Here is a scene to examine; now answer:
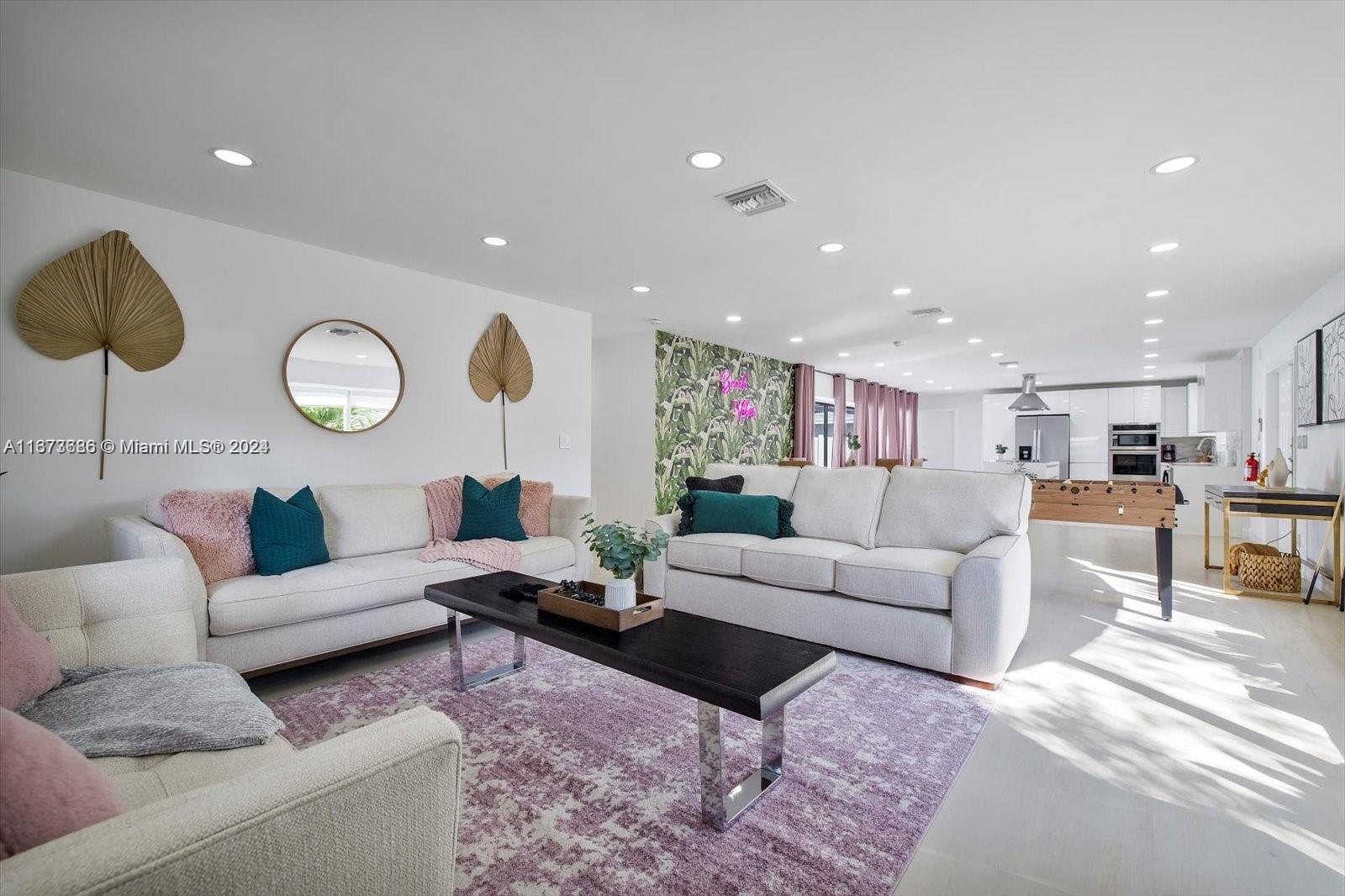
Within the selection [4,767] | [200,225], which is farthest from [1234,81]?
[200,225]

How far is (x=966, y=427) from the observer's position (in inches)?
506

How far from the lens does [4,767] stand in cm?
71

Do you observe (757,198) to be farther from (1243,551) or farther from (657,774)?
(1243,551)

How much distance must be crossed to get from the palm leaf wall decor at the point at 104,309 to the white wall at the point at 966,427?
505 inches

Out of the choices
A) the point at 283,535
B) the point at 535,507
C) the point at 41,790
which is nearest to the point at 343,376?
the point at 283,535

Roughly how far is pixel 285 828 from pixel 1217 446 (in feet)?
40.3

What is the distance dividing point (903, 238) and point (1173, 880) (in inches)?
122

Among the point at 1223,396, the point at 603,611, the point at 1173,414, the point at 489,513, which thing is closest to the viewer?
the point at 603,611

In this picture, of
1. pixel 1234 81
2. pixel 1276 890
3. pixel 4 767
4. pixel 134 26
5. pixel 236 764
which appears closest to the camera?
pixel 4 767

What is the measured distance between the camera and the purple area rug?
62.4 inches

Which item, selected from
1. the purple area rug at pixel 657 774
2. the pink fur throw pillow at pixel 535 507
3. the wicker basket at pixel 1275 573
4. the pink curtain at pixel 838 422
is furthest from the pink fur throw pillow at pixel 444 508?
the pink curtain at pixel 838 422

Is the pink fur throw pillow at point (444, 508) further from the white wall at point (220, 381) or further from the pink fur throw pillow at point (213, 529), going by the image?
the pink fur throw pillow at point (213, 529)

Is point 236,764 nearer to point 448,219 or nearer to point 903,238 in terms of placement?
point 448,219

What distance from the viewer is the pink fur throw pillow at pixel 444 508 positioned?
153 inches
